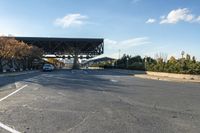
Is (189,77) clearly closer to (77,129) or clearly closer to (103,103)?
(103,103)

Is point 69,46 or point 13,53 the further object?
point 69,46

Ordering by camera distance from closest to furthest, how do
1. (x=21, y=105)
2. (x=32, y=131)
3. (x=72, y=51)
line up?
(x=32, y=131) < (x=21, y=105) < (x=72, y=51)

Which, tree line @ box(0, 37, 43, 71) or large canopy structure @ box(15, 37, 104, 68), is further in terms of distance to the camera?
large canopy structure @ box(15, 37, 104, 68)

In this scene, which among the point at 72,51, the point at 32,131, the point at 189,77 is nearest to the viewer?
the point at 32,131

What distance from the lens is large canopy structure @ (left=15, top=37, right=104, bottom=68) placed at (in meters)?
116

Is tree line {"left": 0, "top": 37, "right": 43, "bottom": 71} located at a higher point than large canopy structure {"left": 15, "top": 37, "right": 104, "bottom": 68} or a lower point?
lower

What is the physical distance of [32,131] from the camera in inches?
352

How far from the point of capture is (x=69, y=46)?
12256 cm

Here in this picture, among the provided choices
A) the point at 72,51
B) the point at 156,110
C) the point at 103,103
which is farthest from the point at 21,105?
the point at 72,51

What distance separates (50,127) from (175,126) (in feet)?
10.5

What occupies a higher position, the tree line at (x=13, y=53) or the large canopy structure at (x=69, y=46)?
the large canopy structure at (x=69, y=46)

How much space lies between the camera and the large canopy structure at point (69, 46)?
115631mm

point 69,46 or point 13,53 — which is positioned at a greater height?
point 69,46

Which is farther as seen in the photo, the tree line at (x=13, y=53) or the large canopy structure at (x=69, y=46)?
the large canopy structure at (x=69, y=46)
